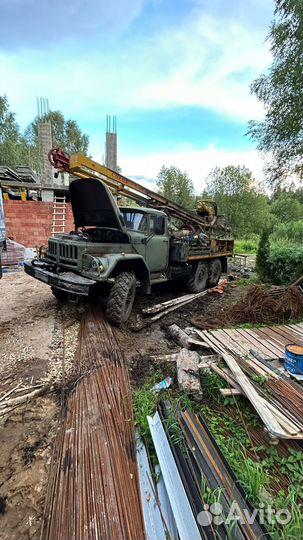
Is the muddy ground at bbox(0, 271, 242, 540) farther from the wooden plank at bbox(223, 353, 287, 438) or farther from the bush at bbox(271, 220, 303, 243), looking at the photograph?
the bush at bbox(271, 220, 303, 243)

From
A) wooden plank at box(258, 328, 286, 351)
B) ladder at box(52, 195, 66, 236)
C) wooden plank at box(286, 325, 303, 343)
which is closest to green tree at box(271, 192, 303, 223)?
wooden plank at box(286, 325, 303, 343)

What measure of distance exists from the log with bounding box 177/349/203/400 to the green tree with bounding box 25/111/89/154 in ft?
113

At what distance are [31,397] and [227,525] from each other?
1860 mm

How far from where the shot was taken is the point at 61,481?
1584 mm

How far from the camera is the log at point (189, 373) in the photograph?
2.46 m

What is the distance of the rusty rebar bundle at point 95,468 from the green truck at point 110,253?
4.62 ft

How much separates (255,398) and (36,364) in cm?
233

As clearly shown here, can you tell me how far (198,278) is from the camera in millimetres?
6711

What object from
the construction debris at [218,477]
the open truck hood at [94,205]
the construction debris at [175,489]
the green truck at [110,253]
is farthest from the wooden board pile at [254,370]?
the open truck hood at [94,205]

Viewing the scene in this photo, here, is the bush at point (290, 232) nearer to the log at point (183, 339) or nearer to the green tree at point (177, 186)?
the log at point (183, 339)

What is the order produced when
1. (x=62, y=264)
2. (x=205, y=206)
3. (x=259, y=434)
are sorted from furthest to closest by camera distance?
(x=205, y=206), (x=62, y=264), (x=259, y=434)

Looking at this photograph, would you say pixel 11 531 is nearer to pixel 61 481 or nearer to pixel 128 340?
pixel 61 481

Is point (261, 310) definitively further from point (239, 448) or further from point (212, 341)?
point (239, 448)

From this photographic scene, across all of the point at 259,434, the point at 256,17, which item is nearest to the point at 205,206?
the point at 256,17
